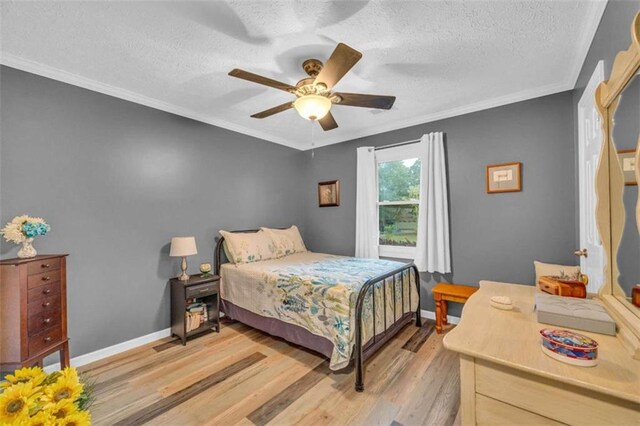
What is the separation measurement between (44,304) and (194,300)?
4.40ft

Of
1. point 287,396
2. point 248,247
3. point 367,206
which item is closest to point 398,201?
point 367,206

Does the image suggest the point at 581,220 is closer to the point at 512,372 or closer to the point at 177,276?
the point at 512,372

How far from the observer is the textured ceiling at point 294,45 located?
1.64 meters

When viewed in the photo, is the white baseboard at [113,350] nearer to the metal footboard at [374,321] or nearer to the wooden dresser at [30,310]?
the wooden dresser at [30,310]

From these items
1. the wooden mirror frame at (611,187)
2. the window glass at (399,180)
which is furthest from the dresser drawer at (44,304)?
the window glass at (399,180)

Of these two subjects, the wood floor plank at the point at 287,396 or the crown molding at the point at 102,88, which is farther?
the crown molding at the point at 102,88

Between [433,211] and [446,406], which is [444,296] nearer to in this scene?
[433,211]

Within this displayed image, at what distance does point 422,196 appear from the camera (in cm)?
334

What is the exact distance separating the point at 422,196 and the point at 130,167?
3317mm

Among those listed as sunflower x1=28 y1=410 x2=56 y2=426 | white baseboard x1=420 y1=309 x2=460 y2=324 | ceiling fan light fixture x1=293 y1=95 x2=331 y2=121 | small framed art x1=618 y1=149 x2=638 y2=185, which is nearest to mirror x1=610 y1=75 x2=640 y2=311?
small framed art x1=618 y1=149 x2=638 y2=185

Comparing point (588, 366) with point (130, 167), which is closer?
point (588, 366)

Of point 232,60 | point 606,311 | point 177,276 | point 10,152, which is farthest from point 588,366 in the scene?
point 10,152

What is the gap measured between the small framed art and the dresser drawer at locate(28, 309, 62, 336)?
11.4 feet

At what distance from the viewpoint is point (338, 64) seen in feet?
5.51
